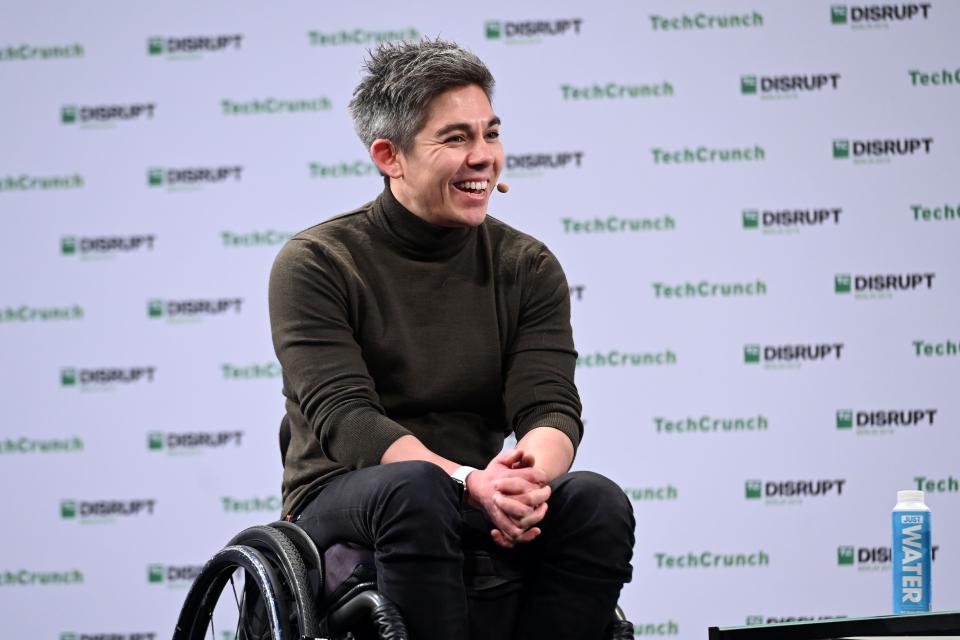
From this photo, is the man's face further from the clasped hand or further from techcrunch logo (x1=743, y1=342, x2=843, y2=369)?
techcrunch logo (x1=743, y1=342, x2=843, y2=369)

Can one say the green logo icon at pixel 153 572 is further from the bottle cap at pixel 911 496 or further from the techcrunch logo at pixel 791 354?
the bottle cap at pixel 911 496

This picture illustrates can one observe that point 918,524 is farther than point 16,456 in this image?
No

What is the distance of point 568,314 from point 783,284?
2.03 meters

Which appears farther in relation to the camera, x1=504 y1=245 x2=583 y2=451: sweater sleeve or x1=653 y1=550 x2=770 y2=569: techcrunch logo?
x1=653 y1=550 x2=770 y2=569: techcrunch logo

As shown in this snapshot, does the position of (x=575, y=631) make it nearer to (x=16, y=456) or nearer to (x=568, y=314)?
(x=568, y=314)

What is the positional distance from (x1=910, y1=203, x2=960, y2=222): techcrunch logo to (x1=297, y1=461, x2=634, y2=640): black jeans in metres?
2.58

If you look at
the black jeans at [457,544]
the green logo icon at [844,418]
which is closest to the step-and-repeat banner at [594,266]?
the green logo icon at [844,418]

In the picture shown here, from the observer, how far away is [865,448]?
3912 mm

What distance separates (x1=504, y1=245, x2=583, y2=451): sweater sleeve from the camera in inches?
78.5

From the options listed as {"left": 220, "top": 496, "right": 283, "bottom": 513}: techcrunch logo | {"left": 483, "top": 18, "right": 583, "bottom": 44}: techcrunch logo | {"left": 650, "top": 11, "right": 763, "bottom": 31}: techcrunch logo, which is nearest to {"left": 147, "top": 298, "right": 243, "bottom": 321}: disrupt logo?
{"left": 220, "top": 496, "right": 283, "bottom": 513}: techcrunch logo

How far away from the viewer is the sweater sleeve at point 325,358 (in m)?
1.82

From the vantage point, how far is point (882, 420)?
3914 mm

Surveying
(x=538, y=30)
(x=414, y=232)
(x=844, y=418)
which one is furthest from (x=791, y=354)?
(x=414, y=232)

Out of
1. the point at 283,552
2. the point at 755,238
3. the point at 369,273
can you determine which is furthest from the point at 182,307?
the point at 283,552
